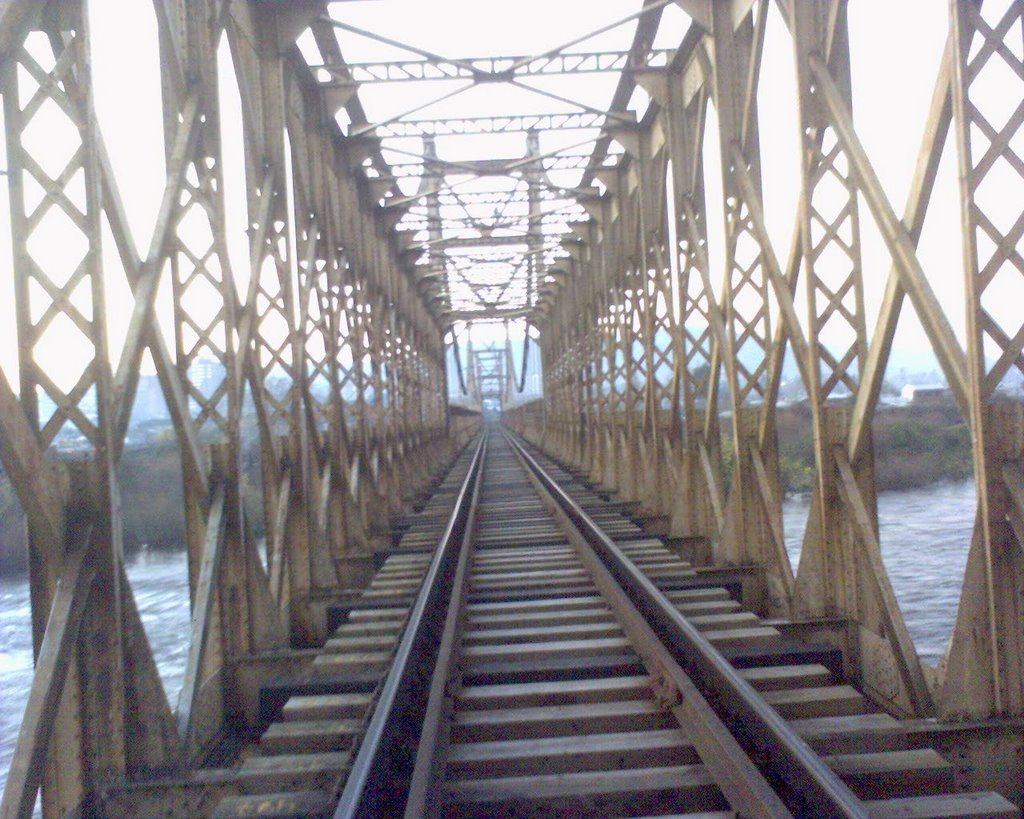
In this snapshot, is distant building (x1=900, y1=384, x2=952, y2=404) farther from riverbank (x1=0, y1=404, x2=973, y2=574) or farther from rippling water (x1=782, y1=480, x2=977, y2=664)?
rippling water (x1=782, y1=480, x2=977, y2=664)

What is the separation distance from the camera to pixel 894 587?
1430cm

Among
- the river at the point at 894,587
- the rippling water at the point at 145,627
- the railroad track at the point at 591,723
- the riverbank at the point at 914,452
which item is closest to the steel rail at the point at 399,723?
the railroad track at the point at 591,723

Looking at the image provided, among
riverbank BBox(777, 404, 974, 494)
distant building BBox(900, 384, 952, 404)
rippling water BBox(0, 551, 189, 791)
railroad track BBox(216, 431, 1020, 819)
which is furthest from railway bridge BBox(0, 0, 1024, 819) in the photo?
riverbank BBox(777, 404, 974, 494)

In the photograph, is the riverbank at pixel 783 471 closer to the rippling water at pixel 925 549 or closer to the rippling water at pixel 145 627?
the rippling water at pixel 925 549

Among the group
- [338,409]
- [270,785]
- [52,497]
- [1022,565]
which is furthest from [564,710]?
[338,409]

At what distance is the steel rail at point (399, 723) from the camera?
12.0 feet

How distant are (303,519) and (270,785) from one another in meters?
4.54

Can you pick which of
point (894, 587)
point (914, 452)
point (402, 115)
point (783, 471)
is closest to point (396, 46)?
point (402, 115)

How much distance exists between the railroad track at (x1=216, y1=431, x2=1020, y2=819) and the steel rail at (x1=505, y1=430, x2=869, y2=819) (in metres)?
0.01

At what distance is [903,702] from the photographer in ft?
17.9

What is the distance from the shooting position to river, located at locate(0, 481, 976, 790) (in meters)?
11.0

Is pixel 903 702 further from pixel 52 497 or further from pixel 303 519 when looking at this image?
pixel 303 519

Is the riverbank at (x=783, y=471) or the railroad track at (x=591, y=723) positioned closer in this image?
the railroad track at (x=591, y=723)

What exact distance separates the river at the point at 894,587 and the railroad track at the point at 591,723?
154 inches
